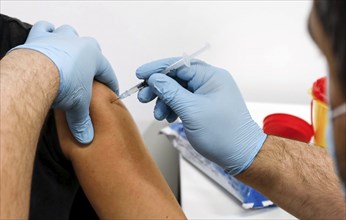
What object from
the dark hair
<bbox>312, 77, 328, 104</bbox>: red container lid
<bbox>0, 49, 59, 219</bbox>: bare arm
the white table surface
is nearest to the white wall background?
<bbox>312, 77, 328, 104</bbox>: red container lid

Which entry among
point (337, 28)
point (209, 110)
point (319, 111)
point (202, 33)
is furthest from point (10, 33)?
point (319, 111)

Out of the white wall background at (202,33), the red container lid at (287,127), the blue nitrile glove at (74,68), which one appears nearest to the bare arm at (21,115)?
the blue nitrile glove at (74,68)

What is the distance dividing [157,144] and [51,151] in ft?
2.21

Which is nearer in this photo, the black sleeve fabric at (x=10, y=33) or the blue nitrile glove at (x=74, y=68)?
the blue nitrile glove at (x=74, y=68)

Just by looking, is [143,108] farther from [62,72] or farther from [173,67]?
[62,72]

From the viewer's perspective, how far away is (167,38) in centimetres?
142

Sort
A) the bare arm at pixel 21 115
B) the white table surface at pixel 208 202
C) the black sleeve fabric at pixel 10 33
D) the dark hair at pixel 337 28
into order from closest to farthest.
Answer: the dark hair at pixel 337 28
the bare arm at pixel 21 115
the black sleeve fabric at pixel 10 33
the white table surface at pixel 208 202

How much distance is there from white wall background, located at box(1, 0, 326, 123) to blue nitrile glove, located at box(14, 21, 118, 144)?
0.28m

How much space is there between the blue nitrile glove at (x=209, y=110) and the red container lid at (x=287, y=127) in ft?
1.01

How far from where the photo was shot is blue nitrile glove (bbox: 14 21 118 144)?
87 cm

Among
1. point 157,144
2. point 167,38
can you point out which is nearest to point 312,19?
point 167,38

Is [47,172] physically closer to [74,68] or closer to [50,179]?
[50,179]

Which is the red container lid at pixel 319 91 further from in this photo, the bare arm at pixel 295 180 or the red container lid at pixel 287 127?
the bare arm at pixel 295 180

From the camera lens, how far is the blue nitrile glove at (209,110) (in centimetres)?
93
